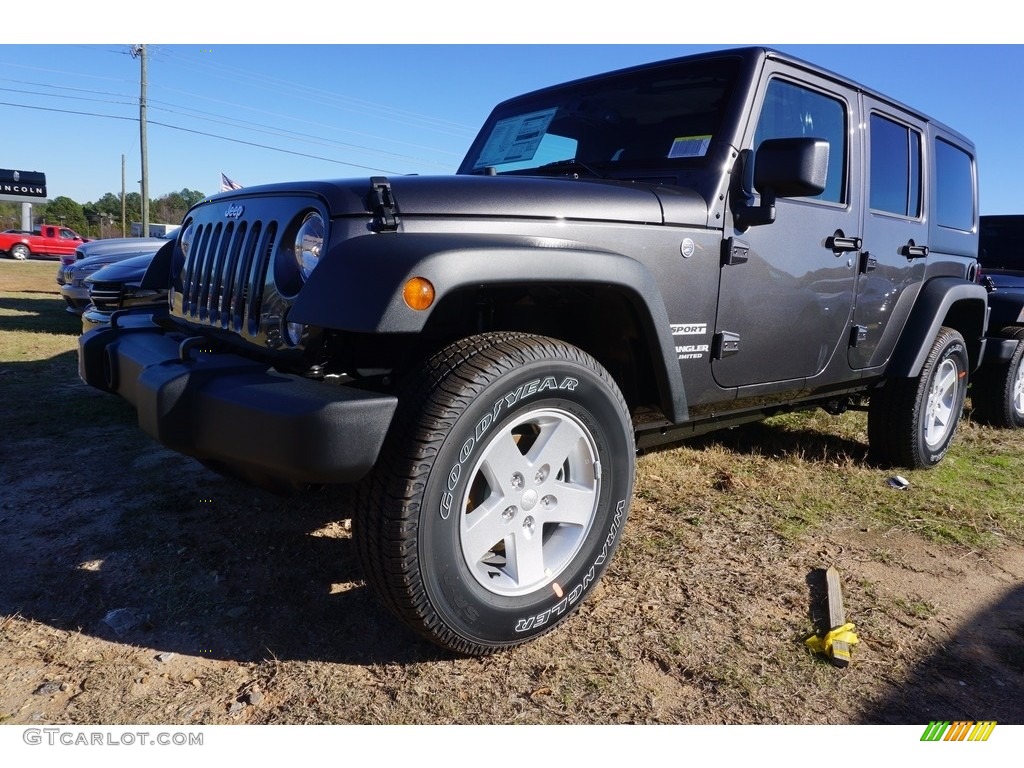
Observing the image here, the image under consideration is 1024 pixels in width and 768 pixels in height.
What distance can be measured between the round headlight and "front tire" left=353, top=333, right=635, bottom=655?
479 mm

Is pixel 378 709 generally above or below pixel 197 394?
below

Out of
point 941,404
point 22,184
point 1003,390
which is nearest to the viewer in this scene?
point 941,404

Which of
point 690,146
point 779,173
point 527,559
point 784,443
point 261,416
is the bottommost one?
point 784,443

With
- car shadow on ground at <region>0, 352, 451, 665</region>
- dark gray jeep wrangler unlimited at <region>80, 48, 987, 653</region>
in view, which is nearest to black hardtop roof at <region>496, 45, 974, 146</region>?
dark gray jeep wrangler unlimited at <region>80, 48, 987, 653</region>

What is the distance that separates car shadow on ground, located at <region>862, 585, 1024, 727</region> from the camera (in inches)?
77.6

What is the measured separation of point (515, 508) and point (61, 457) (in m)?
2.87

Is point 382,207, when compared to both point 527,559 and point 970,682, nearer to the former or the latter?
point 527,559

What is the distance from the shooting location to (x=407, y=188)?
2131 mm

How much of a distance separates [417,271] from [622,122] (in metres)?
1.71

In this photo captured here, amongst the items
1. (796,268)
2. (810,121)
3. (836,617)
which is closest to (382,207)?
(796,268)

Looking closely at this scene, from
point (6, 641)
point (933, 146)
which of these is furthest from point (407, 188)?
point (933, 146)

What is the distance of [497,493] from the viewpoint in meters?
2.13

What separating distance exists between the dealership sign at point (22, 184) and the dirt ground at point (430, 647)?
51831 millimetres
